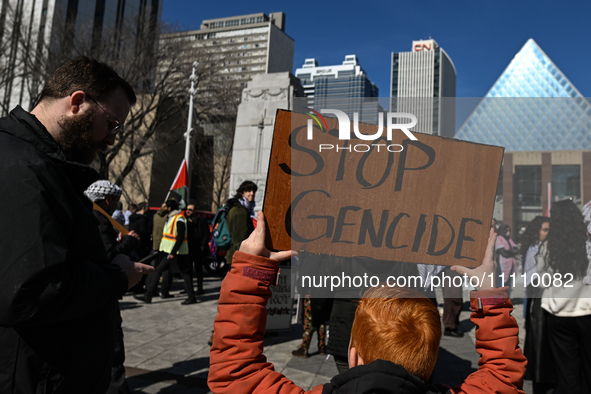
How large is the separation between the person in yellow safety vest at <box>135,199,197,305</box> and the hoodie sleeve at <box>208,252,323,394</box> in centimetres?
667

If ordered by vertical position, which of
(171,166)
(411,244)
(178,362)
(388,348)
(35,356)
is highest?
(171,166)

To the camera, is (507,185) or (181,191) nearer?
(507,185)

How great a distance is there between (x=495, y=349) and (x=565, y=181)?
1020 mm

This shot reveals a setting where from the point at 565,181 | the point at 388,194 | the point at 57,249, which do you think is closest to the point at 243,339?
the point at 57,249

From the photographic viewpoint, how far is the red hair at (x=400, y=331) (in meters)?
1.26

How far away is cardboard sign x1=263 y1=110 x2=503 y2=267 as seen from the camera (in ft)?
5.75

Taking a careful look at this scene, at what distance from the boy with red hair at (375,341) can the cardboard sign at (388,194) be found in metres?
0.27

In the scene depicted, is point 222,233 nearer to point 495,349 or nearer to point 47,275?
point 47,275

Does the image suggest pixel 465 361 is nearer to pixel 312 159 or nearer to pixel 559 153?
pixel 559 153

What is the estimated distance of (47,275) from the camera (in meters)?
1.33

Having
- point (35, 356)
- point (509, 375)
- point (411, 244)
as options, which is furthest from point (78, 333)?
point (509, 375)

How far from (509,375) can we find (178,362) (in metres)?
4.03

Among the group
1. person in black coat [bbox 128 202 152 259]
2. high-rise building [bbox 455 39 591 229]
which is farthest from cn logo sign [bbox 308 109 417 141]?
person in black coat [bbox 128 202 152 259]

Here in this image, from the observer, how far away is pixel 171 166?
33.8 m
